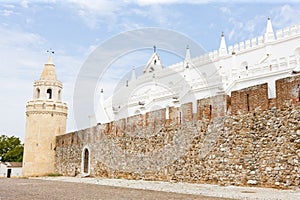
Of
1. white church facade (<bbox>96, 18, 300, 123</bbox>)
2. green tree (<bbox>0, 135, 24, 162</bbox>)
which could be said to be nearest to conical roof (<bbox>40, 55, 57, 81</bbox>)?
white church facade (<bbox>96, 18, 300, 123</bbox>)

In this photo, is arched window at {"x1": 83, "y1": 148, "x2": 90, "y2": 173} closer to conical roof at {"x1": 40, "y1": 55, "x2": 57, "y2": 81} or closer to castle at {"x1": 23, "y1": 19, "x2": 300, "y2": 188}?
castle at {"x1": 23, "y1": 19, "x2": 300, "y2": 188}

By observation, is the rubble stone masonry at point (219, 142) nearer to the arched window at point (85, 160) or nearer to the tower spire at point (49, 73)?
the arched window at point (85, 160)

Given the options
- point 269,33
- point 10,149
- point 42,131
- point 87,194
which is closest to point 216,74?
point 269,33

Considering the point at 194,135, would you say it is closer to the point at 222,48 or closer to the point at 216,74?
the point at 216,74

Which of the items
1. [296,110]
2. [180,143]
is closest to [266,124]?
[296,110]

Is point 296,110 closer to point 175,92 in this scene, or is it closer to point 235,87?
point 235,87

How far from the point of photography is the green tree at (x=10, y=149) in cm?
4066

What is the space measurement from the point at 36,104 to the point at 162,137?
1322 centimetres

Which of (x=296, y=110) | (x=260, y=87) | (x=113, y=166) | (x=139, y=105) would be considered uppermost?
(x=139, y=105)

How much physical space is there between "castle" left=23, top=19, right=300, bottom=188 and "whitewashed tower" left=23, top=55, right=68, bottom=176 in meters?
0.06

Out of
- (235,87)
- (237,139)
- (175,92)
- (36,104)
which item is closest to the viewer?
(237,139)

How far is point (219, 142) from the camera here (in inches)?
372

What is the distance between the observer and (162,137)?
12.0m

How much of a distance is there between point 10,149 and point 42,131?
24262 mm
